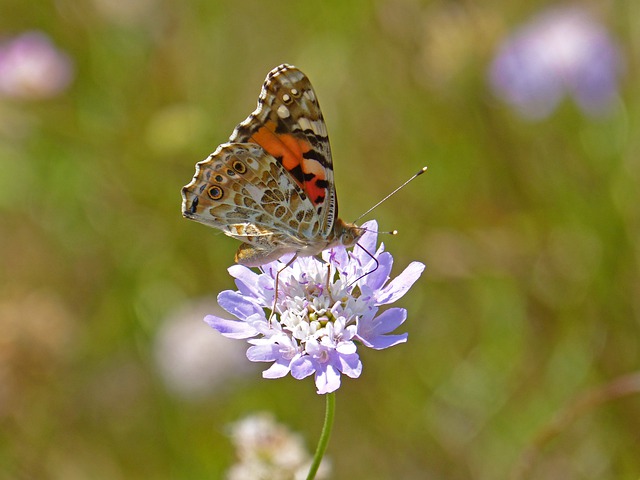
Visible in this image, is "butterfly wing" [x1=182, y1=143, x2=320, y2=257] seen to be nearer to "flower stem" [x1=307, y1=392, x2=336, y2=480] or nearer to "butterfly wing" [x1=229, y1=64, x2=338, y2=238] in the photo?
"butterfly wing" [x1=229, y1=64, x2=338, y2=238]

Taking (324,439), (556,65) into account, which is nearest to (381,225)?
(556,65)

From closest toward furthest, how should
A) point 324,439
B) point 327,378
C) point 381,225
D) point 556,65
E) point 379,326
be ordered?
1. point 324,439
2. point 327,378
3. point 379,326
4. point 381,225
5. point 556,65

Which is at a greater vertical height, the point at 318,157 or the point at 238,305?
the point at 318,157

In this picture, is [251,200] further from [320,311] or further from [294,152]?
[320,311]

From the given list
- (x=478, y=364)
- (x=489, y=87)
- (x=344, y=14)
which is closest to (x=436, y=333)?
(x=478, y=364)

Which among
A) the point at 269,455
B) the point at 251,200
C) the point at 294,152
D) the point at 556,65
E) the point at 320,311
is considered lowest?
the point at 269,455

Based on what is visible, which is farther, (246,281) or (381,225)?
(381,225)

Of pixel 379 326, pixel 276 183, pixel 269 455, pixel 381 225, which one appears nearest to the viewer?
pixel 379 326
